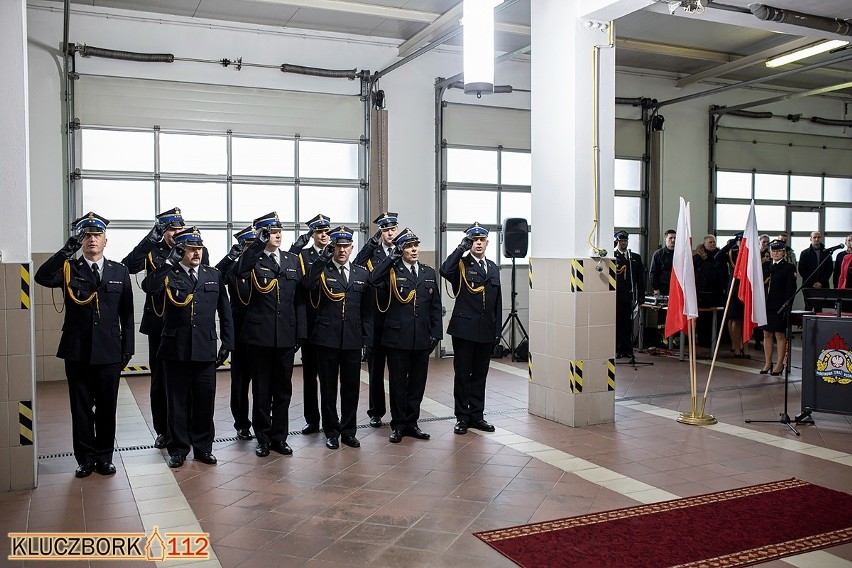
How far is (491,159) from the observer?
463 inches

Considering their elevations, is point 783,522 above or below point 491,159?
below

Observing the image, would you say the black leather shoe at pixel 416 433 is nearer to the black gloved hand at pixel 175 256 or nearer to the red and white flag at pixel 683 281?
the black gloved hand at pixel 175 256

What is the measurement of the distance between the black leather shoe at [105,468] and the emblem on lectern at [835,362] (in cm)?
594

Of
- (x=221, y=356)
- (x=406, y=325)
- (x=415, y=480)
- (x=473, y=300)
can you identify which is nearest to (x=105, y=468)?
(x=221, y=356)

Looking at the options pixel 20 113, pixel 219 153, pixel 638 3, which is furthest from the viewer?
pixel 219 153

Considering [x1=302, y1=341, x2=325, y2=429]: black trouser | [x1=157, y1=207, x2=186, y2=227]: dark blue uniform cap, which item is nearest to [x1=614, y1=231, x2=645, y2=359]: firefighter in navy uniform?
[x1=302, y1=341, x2=325, y2=429]: black trouser

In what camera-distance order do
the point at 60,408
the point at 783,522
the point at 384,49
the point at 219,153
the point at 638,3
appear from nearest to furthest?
the point at 783,522
the point at 638,3
the point at 60,408
the point at 219,153
the point at 384,49

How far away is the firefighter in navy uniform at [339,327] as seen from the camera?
19.7ft

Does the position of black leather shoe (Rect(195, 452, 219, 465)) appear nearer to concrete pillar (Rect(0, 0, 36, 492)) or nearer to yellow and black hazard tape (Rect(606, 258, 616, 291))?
concrete pillar (Rect(0, 0, 36, 492))

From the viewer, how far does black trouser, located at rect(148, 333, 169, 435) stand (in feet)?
19.9

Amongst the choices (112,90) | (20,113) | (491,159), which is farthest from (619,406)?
(112,90)

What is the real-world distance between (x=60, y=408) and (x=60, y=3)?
4819mm

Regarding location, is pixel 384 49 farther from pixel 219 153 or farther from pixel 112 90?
pixel 112 90

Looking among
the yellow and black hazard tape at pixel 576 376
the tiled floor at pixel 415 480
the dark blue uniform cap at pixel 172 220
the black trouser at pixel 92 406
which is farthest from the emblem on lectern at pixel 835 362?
the black trouser at pixel 92 406
